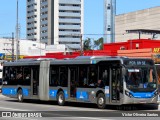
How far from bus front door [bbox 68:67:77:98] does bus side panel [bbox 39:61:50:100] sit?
2.55 m

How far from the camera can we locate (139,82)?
916 inches

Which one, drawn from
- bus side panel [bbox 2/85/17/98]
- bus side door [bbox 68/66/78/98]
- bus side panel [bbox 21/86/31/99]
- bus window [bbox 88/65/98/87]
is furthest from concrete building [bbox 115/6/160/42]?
bus window [bbox 88/65/98/87]

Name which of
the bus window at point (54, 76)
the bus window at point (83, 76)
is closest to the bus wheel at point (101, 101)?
the bus window at point (83, 76)

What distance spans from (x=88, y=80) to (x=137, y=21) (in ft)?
252

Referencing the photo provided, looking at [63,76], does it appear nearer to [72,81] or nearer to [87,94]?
[72,81]

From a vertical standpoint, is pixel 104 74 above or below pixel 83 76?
above

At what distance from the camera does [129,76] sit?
23203 mm

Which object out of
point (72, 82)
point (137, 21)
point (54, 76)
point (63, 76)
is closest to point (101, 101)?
point (72, 82)

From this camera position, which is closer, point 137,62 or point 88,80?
point 137,62

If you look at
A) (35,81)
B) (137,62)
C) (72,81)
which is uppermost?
(137,62)

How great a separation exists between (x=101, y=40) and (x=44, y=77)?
14668cm

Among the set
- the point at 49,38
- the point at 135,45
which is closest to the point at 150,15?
the point at 135,45

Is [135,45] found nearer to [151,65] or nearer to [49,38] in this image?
[151,65]

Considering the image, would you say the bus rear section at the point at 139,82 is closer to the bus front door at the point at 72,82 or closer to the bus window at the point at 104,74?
the bus window at the point at 104,74
